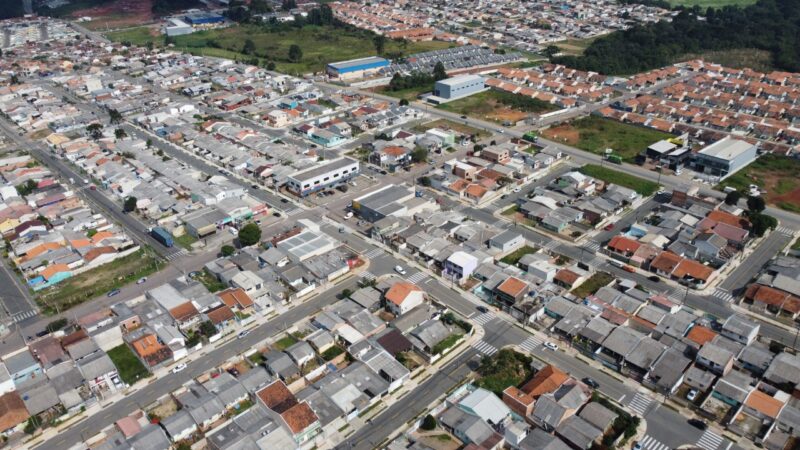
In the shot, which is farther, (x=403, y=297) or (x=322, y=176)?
(x=322, y=176)

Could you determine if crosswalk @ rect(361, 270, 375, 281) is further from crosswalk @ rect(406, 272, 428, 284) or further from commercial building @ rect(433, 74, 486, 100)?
commercial building @ rect(433, 74, 486, 100)

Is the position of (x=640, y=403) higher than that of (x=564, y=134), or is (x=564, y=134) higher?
(x=564, y=134)

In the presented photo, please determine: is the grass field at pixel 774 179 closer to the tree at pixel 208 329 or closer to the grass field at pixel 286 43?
the tree at pixel 208 329

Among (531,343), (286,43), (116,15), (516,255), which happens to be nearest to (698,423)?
(531,343)

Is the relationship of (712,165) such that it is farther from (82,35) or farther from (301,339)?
(82,35)

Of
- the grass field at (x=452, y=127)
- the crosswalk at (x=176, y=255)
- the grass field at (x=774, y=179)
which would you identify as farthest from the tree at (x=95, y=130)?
the grass field at (x=774, y=179)

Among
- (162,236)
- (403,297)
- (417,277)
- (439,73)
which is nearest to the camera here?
(403,297)

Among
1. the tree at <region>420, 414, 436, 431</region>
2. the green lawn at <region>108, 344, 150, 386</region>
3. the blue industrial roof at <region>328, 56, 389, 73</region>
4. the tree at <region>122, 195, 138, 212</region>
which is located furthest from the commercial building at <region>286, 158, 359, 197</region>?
the blue industrial roof at <region>328, 56, 389, 73</region>

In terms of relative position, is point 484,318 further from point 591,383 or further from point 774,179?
point 774,179
